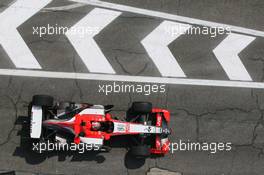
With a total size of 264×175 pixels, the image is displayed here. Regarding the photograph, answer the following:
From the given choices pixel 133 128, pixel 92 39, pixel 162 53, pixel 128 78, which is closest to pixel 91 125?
pixel 133 128

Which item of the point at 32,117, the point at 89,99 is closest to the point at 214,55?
the point at 89,99

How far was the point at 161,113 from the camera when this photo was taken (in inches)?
372

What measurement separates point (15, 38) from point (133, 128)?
3663mm

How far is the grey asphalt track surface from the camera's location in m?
9.51

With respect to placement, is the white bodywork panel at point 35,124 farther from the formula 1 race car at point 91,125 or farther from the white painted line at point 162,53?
the white painted line at point 162,53

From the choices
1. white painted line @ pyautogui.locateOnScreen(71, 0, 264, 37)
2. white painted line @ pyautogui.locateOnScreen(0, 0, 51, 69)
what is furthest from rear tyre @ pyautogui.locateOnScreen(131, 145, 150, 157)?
white painted line @ pyautogui.locateOnScreen(71, 0, 264, 37)

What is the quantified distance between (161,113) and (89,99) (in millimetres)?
1800

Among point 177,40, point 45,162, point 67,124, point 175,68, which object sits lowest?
point 45,162

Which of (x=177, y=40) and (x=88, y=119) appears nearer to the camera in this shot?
(x=88, y=119)

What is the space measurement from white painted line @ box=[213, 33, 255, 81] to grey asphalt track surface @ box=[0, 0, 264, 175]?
13 centimetres

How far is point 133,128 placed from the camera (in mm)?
9148

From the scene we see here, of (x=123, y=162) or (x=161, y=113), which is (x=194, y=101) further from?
(x=123, y=162)

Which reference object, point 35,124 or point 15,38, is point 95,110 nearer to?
point 35,124

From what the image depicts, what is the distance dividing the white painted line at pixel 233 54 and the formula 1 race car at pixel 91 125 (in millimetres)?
1976
